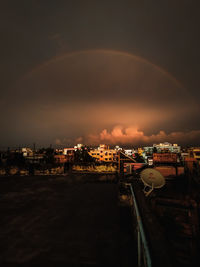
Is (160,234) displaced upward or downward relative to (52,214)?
upward

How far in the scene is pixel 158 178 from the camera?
17.0 ft

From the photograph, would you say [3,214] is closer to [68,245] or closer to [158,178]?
[68,245]

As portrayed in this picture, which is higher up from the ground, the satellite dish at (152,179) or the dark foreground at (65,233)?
the satellite dish at (152,179)

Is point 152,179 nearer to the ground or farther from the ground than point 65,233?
farther from the ground

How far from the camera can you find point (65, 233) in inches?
136

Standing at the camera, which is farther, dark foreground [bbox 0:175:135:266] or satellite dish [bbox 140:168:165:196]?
satellite dish [bbox 140:168:165:196]

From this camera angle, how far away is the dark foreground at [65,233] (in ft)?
8.62

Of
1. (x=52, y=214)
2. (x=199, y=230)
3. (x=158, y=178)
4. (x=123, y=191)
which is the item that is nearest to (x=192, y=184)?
(x=199, y=230)

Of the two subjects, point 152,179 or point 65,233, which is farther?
point 152,179

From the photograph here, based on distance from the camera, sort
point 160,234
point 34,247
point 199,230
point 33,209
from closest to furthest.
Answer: point 160,234 < point 34,247 < point 33,209 < point 199,230

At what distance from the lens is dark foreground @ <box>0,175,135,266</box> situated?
263 centimetres

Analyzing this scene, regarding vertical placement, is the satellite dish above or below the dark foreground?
above

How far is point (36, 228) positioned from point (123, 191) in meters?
2.83

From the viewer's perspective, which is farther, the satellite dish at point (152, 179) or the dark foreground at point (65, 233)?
the satellite dish at point (152, 179)
